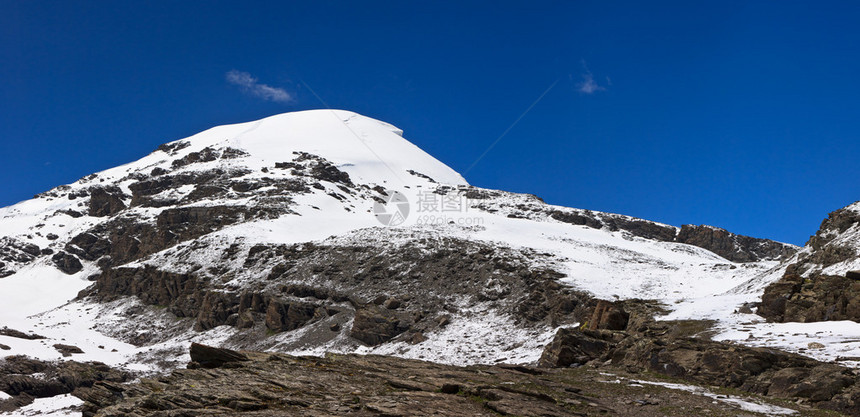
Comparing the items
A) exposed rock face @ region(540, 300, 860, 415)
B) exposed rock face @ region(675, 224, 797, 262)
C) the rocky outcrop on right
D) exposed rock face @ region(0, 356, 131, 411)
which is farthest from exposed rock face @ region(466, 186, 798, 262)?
exposed rock face @ region(540, 300, 860, 415)

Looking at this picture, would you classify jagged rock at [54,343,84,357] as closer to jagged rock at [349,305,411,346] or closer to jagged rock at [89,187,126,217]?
jagged rock at [349,305,411,346]

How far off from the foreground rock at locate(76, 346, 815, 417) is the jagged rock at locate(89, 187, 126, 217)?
99.6 m

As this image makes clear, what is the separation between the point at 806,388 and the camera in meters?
15.2

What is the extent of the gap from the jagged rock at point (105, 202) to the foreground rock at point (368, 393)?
327 feet

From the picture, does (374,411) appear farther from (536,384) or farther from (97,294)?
(97,294)

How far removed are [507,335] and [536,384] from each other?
2681 centimetres

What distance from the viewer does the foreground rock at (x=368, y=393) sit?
13070 millimetres

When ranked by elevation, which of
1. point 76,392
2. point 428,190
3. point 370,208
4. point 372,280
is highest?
point 428,190

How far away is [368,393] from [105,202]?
10946 centimetres

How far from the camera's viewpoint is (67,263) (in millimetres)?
88875

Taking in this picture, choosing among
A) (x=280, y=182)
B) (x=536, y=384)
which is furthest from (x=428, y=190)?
(x=536, y=384)

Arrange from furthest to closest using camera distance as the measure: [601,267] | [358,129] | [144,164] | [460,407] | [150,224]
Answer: [358,129], [144,164], [150,224], [601,267], [460,407]

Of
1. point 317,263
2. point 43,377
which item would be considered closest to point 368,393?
point 43,377

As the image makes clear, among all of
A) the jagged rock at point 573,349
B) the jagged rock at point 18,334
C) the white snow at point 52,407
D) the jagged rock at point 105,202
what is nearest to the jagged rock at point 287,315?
the white snow at point 52,407
